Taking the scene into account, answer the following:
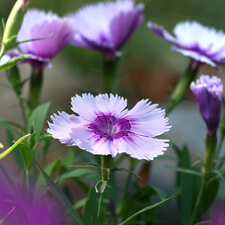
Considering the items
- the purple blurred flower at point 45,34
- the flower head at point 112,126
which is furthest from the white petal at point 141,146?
the purple blurred flower at point 45,34

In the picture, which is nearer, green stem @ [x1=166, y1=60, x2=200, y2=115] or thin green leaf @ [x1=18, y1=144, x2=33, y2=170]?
thin green leaf @ [x1=18, y1=144, x2=33, y2=170]

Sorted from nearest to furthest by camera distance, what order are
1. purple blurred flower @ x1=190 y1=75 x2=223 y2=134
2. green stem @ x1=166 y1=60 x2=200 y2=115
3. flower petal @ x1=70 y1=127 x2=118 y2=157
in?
flower petal @ x1=70 y1=127 x2=118 y2=157 → purple blurred flower @ x1=190 y1=75 x2=223 y2=134 → green stem @ x1=166 y1=60 x2=200 y2=115

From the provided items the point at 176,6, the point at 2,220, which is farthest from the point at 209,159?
the point at 176,6

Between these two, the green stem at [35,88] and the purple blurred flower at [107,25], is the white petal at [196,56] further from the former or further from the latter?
the green stem at [35,88]

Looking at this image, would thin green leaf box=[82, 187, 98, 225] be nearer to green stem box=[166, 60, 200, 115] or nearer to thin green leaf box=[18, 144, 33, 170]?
thin green leaf box=[18, 144, 33, 170]

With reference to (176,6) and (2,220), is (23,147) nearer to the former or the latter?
(2,220)

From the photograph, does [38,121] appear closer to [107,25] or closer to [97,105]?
[97,105]

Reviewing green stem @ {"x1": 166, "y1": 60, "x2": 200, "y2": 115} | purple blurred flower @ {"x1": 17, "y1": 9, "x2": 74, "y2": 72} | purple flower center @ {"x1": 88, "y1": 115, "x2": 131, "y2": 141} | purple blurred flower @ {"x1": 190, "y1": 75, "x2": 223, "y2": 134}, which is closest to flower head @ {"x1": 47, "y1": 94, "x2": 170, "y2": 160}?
purple flower center @ {"x1": 88, "y1": 115, "x2": 131, "y2": 141}
